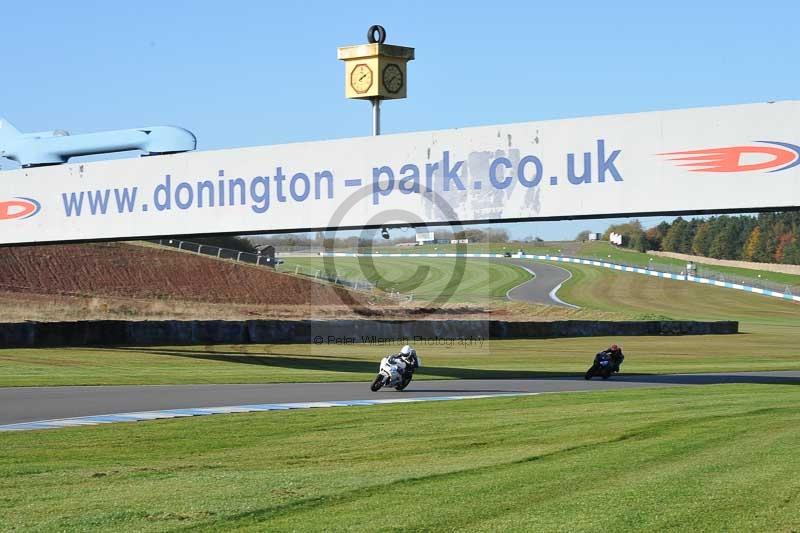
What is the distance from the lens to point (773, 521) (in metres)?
8.51

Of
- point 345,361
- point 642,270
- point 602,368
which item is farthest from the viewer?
point 642,270

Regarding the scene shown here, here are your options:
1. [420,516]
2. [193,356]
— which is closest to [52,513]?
[420,516]

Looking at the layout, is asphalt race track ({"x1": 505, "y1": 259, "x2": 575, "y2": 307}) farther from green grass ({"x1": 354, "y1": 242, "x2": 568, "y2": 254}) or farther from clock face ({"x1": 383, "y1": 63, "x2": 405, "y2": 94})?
clock face ({"x1": 383, "y1": 63, "x2": 405, "y2": 94})

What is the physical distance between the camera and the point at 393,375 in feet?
77.5

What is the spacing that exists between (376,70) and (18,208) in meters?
12.1

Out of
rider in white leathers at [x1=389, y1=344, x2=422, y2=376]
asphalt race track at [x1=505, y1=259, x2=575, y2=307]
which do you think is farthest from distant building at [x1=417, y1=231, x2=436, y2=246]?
rider in white leathers at [x1=389, y1=344, x2=422, y2=376]

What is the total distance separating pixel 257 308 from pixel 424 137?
Answer: 41732mm

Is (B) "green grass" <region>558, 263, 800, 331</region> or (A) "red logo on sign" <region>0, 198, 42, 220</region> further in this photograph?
(B) "green grass" <region>558, 263, 800, 331</region>

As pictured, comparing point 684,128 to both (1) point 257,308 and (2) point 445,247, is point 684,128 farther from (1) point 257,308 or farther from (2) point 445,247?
(2) point 445,247

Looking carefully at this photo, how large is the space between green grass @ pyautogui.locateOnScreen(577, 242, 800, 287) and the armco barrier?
168ft

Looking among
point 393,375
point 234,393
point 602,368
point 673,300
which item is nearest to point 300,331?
point 602,368

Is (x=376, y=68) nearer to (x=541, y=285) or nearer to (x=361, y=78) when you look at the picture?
(x=361, y=78)

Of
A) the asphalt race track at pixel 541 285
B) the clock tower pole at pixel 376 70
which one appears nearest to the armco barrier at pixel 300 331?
the clock tower pole at pixel 376 70

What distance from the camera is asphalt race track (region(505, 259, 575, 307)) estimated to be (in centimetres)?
8362
